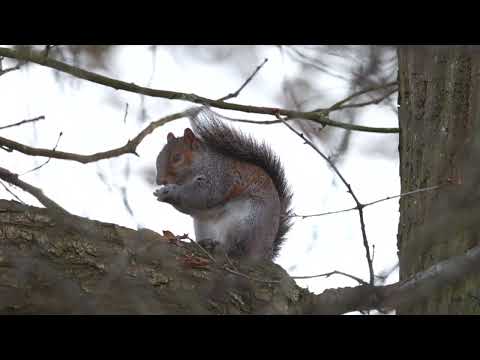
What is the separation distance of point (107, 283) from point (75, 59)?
0.87 meters

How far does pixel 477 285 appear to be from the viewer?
2090mm

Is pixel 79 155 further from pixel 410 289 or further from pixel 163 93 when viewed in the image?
pixel 410 289

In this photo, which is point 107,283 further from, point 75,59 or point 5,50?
point 5,50

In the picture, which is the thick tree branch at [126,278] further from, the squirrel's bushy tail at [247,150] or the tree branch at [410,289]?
the squirrel's bushy tail at [247,150]

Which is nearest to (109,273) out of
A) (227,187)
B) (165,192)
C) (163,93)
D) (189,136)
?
(163,93)

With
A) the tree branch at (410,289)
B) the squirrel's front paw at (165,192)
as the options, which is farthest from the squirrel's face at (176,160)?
the tree branch at (410,289)

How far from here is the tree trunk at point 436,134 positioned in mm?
2105

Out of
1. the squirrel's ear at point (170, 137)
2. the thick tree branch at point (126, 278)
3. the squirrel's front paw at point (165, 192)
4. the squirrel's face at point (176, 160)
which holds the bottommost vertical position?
the thick tree branch at point (126, 278)

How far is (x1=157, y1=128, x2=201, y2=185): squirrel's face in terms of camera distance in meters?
3.41

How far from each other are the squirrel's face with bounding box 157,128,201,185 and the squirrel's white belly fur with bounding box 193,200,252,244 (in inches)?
9.3

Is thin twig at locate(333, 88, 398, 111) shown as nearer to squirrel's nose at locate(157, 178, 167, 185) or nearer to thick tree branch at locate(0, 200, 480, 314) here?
thick tree branch at locate(0, 200, 480, 314)

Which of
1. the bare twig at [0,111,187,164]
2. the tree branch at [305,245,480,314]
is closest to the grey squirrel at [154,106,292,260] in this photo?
the bare twig at [0,111,187,164]
